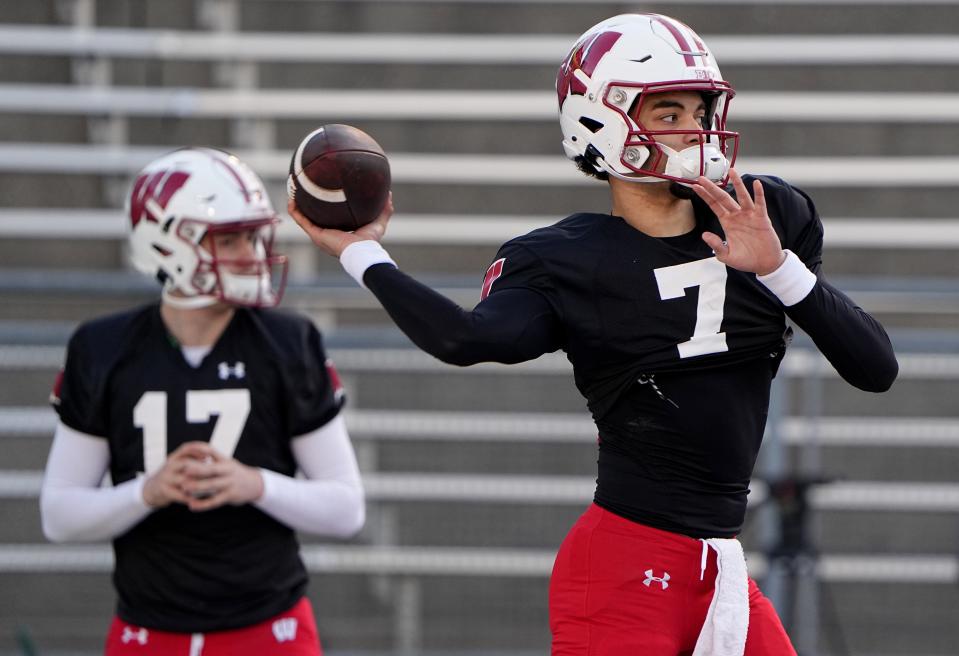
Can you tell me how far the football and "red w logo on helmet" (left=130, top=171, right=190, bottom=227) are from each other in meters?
0.71

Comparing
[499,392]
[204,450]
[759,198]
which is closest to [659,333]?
[759,198]

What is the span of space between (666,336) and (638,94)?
0.48 metres

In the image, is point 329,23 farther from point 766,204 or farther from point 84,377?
point 766,204

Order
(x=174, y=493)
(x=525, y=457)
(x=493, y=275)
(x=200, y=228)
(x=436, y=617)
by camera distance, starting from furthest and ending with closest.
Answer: (x=525, y=457), (x=436, y=617), (x=200, y=228), (x=174, y=493), (x=493, y=275)

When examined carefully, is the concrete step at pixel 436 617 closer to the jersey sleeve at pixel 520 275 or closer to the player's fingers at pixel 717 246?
the jersey sleeve at pixel 520 275

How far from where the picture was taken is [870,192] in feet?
21.0

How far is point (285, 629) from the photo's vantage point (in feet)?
9.99

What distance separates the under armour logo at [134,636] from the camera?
9.87 ft

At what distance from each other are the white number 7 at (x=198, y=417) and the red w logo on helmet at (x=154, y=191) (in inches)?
20.5

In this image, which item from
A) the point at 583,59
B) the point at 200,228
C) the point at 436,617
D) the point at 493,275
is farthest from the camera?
the point at 436,617

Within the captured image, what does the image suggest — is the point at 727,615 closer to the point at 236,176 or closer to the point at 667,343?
the point at 667,343

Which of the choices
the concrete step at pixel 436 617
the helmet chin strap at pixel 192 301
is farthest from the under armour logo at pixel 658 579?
the concrete step at pixel 436 617

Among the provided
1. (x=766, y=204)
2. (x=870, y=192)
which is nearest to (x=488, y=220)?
(x=870, y=192)

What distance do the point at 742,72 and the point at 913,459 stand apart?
2.05 meters
